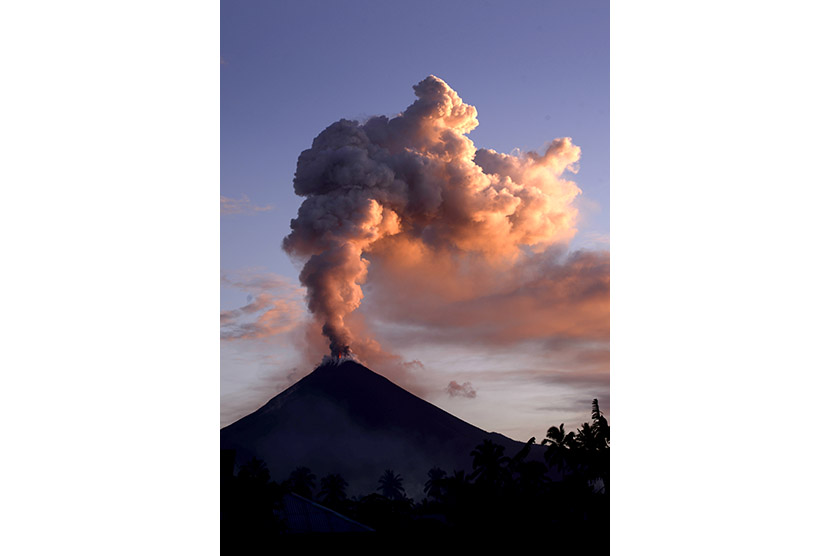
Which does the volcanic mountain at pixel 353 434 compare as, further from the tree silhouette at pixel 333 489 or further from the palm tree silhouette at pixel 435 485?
the tree silhouette at pixel 333 489

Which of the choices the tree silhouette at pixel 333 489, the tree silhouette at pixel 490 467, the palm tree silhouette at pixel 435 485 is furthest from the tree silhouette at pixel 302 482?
the tree silhouette at pixel 490 467

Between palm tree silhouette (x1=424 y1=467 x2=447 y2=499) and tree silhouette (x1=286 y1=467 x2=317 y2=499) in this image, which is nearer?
palm tree silhouette (x1=424 y1=467 x2=447 y2=499)

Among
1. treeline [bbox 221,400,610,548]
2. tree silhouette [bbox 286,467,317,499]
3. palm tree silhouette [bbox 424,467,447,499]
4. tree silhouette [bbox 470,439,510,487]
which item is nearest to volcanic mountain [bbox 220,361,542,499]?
palm tree silhouette [bbox 424,467,447,499]

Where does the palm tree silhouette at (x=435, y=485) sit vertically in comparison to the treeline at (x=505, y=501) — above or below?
below

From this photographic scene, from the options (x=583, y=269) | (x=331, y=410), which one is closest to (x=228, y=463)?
(x=583, y=269)

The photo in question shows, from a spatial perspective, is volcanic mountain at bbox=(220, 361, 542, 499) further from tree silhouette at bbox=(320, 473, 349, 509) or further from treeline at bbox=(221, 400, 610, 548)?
treeline at bbox=(221, 400, 610, 548)

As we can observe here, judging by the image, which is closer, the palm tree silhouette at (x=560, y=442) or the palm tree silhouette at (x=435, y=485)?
the palm tree silhouette at (x=560, y=442)
